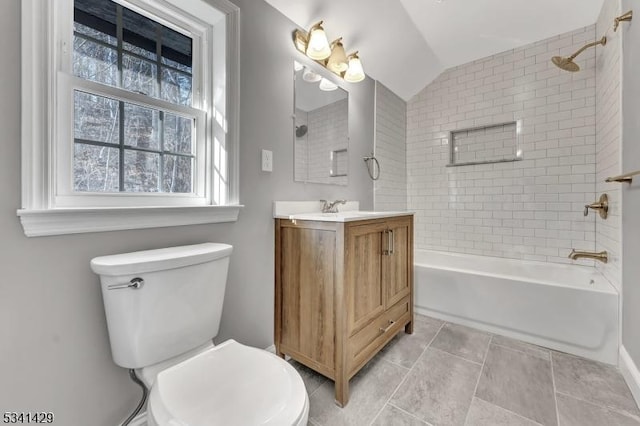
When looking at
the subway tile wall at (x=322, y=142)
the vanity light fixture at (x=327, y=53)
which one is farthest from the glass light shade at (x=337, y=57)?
the subway tile wall at (x=322, y=142)

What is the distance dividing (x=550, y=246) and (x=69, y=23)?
3446mm

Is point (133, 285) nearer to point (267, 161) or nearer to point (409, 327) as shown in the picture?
point (267, 161)

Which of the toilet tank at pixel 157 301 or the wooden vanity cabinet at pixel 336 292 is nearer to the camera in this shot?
the toilet tank at pixel 157 301

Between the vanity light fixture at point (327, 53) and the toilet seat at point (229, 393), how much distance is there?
1.73 m

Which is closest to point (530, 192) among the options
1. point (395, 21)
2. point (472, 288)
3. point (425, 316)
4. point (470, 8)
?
point (472, 288)

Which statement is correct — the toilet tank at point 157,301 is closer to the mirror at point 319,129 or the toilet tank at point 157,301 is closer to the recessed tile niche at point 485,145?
the mirror at point 319,129

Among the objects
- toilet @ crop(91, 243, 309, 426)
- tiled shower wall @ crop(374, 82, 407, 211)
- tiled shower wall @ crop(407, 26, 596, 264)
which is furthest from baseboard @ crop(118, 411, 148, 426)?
tiled shower wall @ crop(407, 26, 596, 264)

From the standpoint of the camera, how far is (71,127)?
0.98 meters

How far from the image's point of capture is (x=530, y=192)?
8.11 feet

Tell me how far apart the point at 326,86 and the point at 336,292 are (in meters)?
1.48

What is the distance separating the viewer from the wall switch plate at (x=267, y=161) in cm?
154

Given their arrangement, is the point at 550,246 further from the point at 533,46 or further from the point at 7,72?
the point at 7,72

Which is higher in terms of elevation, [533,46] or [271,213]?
[533,46]

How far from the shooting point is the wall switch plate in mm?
1537
